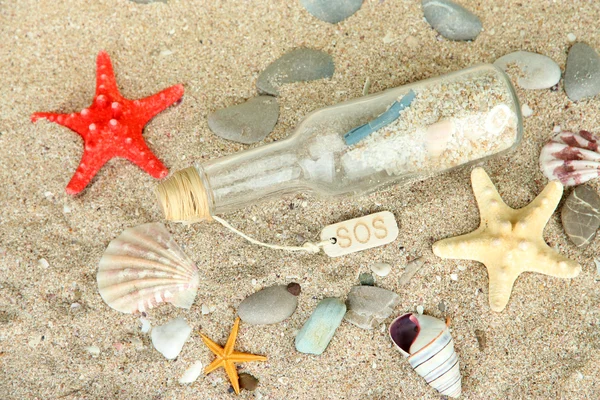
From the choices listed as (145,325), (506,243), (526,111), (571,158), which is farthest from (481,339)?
(145,325)

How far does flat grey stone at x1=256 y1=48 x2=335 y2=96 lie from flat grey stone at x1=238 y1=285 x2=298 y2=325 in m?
0.80

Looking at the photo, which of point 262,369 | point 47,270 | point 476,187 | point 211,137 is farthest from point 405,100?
point 47,270

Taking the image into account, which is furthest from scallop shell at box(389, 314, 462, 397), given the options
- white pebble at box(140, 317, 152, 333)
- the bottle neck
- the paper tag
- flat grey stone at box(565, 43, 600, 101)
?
flat grey stone at box(565, 43, 600, 101)

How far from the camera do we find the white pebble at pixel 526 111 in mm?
2047

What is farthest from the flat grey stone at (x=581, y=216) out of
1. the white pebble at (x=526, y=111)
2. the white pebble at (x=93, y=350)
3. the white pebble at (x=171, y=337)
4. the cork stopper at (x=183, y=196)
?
the white pebble at (x=93, y=350)

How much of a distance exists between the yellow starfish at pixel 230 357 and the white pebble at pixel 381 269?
1.78 ft

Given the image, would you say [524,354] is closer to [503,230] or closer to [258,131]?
[503,230]

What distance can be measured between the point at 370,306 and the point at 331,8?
3.92 feet

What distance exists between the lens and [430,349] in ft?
6.13

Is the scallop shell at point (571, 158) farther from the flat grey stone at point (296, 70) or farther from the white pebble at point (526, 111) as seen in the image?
the flat grey stone at point (296, 70)

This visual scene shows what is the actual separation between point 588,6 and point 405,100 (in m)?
0.98

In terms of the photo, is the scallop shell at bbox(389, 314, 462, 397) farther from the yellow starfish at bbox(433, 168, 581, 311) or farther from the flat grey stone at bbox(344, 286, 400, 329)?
the yellow starfish at bbox(433, 168, 581, 311)

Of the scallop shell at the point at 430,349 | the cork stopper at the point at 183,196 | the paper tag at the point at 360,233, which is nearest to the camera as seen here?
the cork stopper at the point at 183,196

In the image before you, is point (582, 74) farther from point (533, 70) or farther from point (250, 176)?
point (250, 176)
